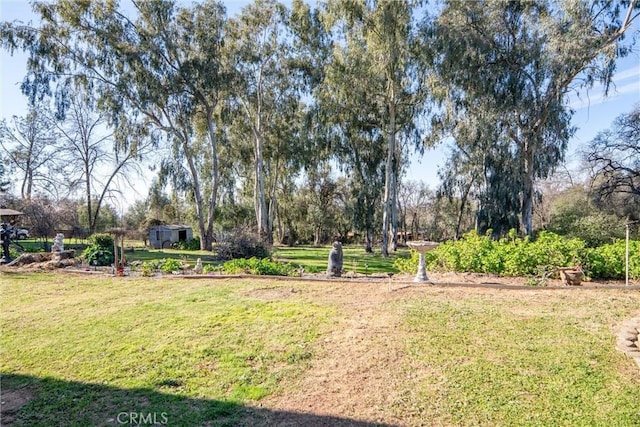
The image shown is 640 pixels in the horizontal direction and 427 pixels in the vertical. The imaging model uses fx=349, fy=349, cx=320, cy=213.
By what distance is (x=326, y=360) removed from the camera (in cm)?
342

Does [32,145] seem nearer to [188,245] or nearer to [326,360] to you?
[188,245]

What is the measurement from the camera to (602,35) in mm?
11977

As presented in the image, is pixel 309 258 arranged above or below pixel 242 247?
below

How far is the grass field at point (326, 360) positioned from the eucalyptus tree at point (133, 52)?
43.5 feet

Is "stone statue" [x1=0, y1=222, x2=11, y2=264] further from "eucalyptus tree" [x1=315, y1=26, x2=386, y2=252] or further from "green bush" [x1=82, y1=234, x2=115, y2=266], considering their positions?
"eucalyptus tree" [x1=315, y1=26, x2=386, y2=252]

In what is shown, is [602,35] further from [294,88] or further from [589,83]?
[294,88]

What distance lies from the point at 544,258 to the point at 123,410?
7.18 metres

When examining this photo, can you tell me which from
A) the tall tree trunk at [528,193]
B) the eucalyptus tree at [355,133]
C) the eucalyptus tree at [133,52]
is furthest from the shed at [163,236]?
the tall tree trunk at [528,193]

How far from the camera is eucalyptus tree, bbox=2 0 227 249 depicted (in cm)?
1512

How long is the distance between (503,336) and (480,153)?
14.1 m

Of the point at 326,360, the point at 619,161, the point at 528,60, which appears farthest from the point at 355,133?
the point at 326,360

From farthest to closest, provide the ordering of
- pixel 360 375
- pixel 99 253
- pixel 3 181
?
1. pixel 3 181
2. pixel 99 253
3. pixel 360 375

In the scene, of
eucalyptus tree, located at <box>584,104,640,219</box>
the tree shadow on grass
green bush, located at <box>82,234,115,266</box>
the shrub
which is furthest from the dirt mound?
eucalyptus tree, located at <box>584,104,640,219</box>

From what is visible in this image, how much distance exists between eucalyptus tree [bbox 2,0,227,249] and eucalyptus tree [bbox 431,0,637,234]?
34.6 feet
